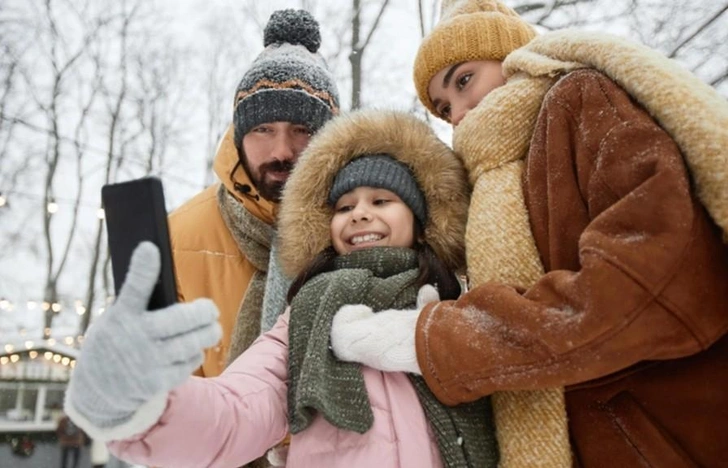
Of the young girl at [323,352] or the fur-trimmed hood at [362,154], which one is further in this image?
the fur-trimmed hood at [362,154]

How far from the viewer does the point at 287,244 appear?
2137 mm

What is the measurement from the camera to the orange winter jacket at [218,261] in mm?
2666

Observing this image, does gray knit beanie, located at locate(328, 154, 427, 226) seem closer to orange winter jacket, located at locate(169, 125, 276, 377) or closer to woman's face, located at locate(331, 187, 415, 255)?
woman's face, located at locate(331, 187, 415, 255)

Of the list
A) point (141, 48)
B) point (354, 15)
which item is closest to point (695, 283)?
point (354, 15)

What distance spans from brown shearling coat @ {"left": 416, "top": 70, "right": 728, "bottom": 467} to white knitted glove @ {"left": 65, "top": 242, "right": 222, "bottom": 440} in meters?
0.63

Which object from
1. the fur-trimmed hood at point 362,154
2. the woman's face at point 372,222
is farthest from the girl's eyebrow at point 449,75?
the woman's face at point 372,222

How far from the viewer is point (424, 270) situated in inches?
71.8

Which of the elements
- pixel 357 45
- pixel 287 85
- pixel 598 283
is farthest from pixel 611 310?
pixel 357 45

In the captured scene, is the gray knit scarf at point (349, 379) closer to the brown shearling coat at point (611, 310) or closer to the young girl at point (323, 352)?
the young girl at point (323, 352)

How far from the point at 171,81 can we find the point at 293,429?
54.3ft

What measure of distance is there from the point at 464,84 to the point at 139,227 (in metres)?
1.65

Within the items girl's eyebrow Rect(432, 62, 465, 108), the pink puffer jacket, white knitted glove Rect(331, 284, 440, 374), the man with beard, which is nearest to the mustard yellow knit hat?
girl's eyebrow Rect(432, 62, 465, 108)

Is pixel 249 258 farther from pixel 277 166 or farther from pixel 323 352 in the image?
pixel 323 352

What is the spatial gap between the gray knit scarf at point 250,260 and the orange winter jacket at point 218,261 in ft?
0.17
